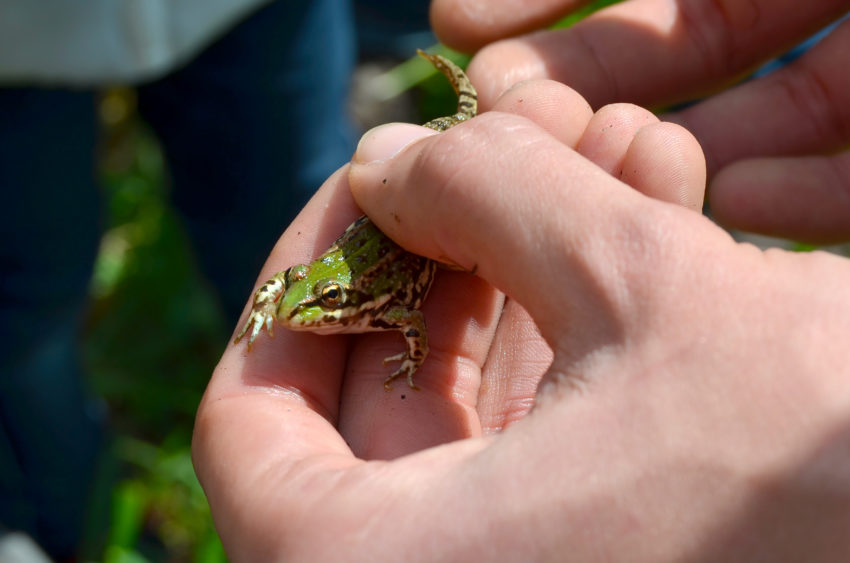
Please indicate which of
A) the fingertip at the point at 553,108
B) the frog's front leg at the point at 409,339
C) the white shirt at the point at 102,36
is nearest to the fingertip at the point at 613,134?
the fingertip at the point at 553,108

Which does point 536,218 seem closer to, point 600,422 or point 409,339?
point 600,422

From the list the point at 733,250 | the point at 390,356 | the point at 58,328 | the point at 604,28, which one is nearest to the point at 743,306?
the point at 733,250

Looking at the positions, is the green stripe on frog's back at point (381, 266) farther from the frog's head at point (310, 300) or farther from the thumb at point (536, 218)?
the thumb at point (536, 218)

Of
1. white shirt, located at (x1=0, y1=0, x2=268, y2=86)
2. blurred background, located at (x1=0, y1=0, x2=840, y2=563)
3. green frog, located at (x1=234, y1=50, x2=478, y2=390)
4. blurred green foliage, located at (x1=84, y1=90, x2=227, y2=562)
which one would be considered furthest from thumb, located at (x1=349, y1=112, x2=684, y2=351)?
blurred green foliage, located at (x1=84, y1=90, x2=227, y2=562)

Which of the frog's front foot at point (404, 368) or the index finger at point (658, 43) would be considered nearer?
the frog's front foot at point (404, 368)

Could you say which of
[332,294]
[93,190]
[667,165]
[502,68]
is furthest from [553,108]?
[93,190]

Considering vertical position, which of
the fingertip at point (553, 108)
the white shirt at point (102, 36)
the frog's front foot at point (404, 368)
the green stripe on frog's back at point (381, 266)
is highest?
the white shirt at point (102, 36)
